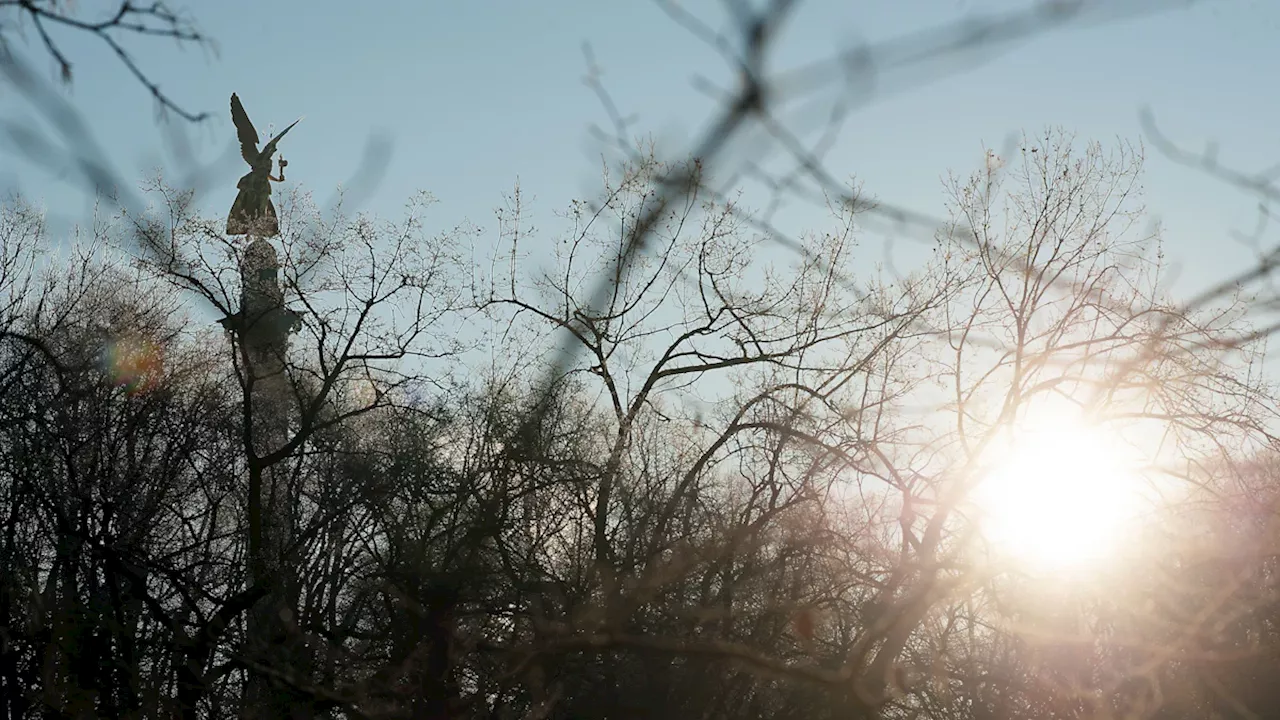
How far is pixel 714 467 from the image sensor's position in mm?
13453

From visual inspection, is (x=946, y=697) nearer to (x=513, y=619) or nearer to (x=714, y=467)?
(x=714, y=467)

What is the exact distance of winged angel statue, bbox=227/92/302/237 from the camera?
16.3 m

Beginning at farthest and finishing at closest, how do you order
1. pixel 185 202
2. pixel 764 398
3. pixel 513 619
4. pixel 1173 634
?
1. pixel 185 202
2. pixel 1173 634
3. pixel 764 398
4. pixel 513 619

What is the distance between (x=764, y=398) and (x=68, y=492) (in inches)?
377

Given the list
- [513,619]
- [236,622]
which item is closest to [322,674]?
[513,619]

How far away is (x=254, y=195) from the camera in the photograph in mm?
16844

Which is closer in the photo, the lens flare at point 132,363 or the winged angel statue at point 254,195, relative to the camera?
the winged angel statue at point 254,195

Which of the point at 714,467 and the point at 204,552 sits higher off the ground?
the point at 204,552

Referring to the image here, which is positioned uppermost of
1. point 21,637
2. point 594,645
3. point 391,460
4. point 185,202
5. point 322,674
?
point 185,202

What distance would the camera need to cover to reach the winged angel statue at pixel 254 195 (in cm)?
1628

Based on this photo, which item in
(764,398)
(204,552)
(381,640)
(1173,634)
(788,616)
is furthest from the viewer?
(204,552)

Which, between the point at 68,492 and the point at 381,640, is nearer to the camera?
the point at 381,640

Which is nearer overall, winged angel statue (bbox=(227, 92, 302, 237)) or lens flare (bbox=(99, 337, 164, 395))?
winged angel statue (bbox=(227, 92, 302, 237))

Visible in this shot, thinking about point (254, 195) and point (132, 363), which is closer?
point (254, 195)
